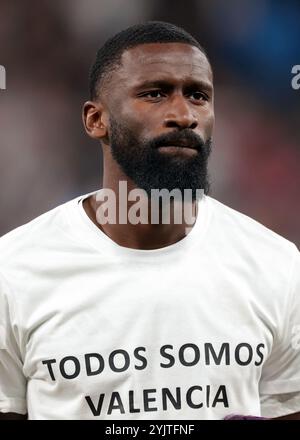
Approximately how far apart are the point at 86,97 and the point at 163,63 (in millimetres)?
951

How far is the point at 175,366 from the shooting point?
1507 millimetres

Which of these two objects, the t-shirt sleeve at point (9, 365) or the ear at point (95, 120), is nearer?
the t-shirt sleeve at point (9, 365)

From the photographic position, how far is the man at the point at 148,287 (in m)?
1.49

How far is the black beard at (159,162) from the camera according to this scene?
1514mm

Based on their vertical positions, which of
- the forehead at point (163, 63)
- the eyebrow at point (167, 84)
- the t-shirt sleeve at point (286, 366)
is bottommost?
the t-shirt sleeve at point (286, 366)

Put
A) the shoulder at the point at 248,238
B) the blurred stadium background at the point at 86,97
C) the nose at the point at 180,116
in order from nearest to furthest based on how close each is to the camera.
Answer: the nose at the point at 180,116, the shoulder at the point at 248,238, the blurred stadium background at the point at 86,97

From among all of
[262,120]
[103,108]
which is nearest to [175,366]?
[103,108]

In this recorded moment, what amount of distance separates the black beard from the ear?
1.7 inches

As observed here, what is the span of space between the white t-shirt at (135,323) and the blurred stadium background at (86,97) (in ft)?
2.62

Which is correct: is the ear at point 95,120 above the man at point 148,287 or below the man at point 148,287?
above

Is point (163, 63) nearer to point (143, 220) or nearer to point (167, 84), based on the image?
point (167, 84)

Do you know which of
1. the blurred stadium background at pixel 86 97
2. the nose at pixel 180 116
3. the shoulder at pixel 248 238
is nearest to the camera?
the nose at pixel 180 116

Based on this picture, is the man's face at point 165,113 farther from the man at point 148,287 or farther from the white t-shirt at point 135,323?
the white t-shirt at point 135,323

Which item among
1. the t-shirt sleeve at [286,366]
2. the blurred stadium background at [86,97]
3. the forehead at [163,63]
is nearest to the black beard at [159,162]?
the forehead at [163,63]
